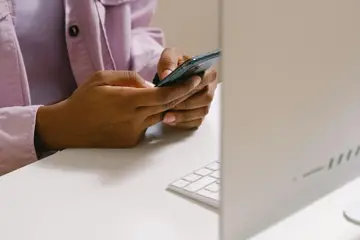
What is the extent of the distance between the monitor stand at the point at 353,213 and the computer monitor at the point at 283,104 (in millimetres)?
42

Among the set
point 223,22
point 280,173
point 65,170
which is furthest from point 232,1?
point 65,170

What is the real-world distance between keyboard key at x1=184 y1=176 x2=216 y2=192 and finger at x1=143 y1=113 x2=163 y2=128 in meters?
0.15

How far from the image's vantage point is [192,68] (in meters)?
0.77

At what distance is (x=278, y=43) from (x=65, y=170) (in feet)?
1.42

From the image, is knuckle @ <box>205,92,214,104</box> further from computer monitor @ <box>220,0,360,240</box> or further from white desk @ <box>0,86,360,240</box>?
computer monitor @ <box>220,0,360,240</box>


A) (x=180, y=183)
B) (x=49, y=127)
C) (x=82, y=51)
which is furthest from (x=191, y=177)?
(x=82, y=51)

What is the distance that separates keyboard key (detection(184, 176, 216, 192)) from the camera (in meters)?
0.68

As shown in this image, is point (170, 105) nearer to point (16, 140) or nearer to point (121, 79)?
point (121, 79)

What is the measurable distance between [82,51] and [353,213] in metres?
0.64

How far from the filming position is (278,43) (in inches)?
15.8

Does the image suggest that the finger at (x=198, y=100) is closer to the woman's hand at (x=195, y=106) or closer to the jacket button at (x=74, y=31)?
the woman's hand at (x=195, y=106)

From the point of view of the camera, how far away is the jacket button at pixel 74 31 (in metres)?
1.04

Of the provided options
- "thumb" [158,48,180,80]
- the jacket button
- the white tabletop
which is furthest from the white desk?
the jacket button

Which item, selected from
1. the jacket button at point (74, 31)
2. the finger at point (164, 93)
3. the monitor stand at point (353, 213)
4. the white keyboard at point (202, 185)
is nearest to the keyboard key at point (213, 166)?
the white keyboard at point (202, 185)
